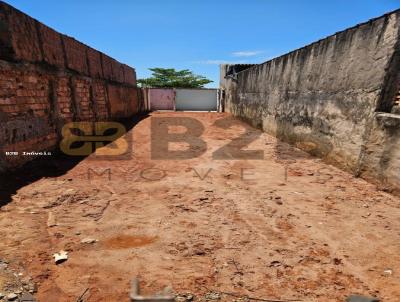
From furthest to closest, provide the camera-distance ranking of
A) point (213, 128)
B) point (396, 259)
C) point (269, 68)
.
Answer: point (213, 128) → point (269, 68) → point (396, 259)

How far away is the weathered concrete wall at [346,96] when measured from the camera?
14.8 ft

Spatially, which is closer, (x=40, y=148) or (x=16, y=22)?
(x=16, y=22)

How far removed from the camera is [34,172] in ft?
16.4

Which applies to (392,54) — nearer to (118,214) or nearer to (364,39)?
(364,39)

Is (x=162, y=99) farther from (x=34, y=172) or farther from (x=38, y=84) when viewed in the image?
(x=34, y=172)

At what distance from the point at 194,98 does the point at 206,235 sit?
22.1 metres

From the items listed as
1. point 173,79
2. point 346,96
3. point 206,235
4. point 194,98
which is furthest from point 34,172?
point 173,79

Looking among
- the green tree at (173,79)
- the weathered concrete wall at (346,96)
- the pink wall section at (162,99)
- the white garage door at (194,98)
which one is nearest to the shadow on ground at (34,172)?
the weathered concrete wall at (346,96)

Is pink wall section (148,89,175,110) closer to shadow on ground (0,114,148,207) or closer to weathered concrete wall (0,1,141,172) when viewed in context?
weathered concrete wall (0,1,141,172)

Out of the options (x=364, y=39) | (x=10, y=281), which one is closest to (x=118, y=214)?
(x=10, y=281)

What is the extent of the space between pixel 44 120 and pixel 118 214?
353 centimetres

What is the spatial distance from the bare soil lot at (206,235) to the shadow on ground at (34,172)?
15 cm

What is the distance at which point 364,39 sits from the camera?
5055mm

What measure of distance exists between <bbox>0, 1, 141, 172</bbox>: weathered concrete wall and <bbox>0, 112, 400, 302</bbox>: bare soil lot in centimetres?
108
